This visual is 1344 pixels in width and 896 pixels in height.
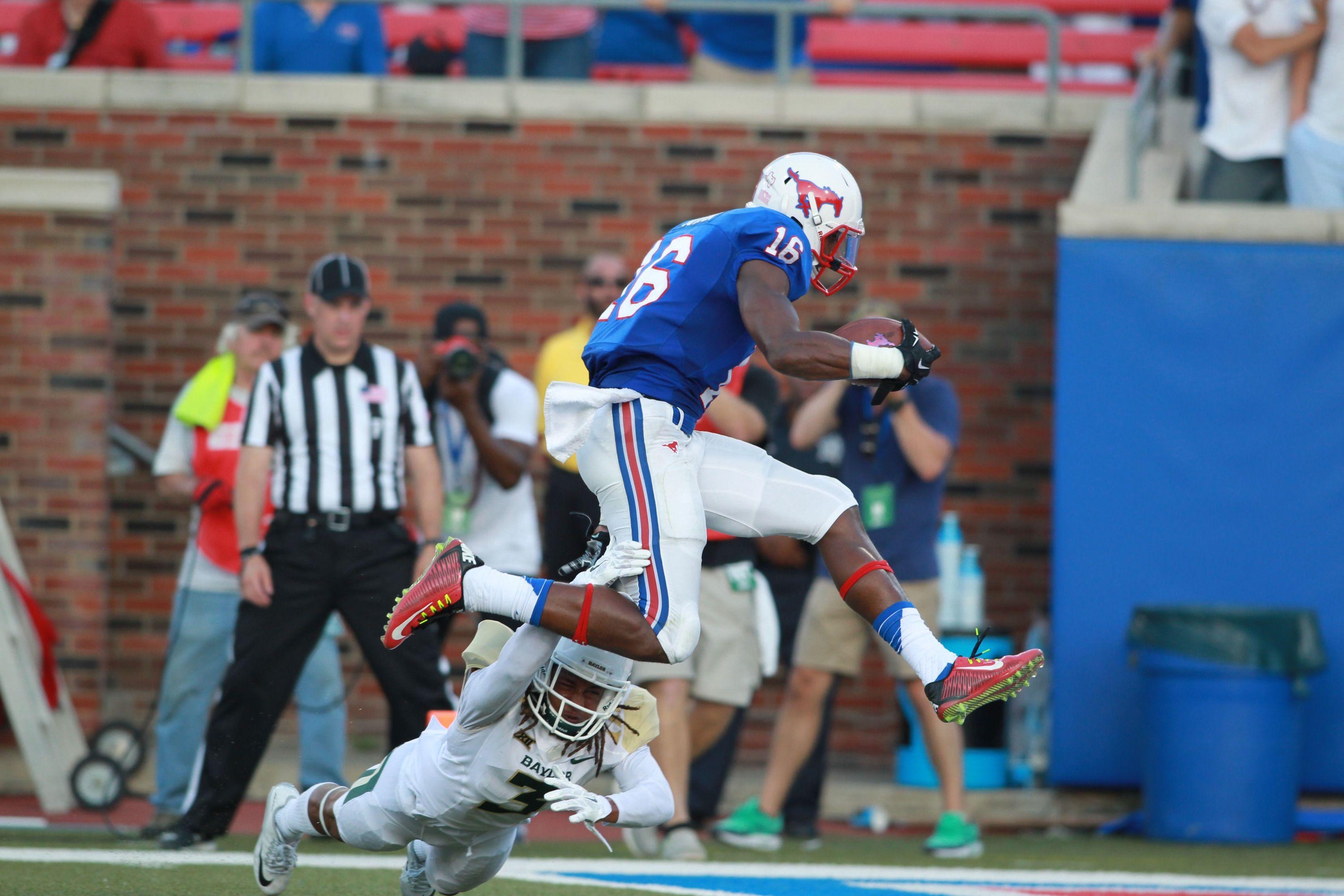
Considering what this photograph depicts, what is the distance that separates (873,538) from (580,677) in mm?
2908

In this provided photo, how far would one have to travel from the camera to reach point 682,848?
20.6ft

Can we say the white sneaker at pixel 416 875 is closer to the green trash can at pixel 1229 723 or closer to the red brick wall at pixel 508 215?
the green trash can at pixel 1229 723

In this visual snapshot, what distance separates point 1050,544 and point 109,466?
4.85m

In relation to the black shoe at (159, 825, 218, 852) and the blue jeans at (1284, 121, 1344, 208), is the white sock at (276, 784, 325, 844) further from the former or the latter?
the blue jeans at (1284, 121, 1344, 208)

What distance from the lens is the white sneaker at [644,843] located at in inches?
241

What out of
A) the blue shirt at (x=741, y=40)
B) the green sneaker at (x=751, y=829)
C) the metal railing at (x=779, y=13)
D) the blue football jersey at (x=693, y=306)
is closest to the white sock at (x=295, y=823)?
the blue football jersey at (x=693, y=306)

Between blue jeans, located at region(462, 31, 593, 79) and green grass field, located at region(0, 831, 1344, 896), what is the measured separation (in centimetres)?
447

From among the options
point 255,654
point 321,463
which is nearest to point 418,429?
point 321,463

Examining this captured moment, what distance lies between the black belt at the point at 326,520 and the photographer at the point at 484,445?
82cm

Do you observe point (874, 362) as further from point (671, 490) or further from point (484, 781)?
→ point (484, 781)

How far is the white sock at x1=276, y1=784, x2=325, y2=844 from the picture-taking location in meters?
4.66

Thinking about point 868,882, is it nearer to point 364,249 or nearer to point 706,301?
point 706,301

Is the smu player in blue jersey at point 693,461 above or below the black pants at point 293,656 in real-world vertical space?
above

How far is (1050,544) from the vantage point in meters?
8.77
